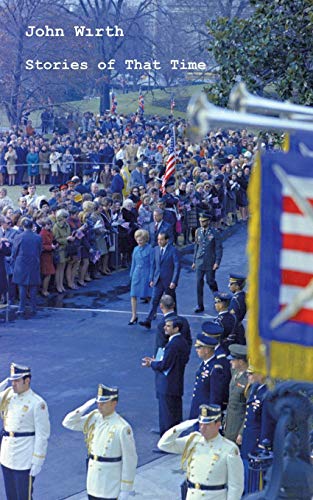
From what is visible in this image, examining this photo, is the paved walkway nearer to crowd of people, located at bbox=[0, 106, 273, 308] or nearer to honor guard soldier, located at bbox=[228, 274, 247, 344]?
→ honor guard soldier, located at bbox=[228, 274, 247, 344]

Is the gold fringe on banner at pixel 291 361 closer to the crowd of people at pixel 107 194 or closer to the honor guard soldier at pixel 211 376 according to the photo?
the honor guard soldier at pixel 211 376

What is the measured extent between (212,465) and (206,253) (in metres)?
9.73

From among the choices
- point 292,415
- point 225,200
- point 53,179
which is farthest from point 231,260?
point 292,415

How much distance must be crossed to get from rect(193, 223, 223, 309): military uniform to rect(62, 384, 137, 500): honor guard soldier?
8838 mm

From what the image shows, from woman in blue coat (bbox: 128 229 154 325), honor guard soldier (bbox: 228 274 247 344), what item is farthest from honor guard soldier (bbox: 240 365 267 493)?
woman in blue coat (bbox: 128 229 154 325)

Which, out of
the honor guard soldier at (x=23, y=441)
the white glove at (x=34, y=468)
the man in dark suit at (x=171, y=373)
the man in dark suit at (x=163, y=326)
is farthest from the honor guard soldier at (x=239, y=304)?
the white glove at (x=34, y=468)

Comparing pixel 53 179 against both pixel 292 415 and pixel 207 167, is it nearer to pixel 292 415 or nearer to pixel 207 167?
pixel 207 167

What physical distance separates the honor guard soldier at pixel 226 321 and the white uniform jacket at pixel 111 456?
378cm

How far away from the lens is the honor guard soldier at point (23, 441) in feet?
31.3

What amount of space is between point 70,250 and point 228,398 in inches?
366

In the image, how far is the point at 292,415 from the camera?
5.07 meters

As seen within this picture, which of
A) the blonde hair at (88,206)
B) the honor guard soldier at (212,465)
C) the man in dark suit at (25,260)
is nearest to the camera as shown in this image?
the honor guard soldier at (212,465)

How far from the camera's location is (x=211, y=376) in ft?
34.1

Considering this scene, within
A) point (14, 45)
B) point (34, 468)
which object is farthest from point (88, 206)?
point (14, 45)
